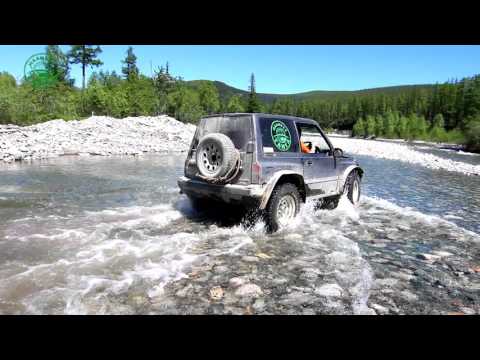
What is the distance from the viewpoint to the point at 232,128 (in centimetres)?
673

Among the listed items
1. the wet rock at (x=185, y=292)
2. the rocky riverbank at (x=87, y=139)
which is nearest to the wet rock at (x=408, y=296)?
the wet rock at (x=185, y=292)

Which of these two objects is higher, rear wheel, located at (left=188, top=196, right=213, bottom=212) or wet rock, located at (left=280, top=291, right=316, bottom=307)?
rear wheel, located at (left=188, top=196, right=213, bottom=212)

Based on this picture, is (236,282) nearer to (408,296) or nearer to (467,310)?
(408,296)

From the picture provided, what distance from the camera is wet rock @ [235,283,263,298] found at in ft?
13.2

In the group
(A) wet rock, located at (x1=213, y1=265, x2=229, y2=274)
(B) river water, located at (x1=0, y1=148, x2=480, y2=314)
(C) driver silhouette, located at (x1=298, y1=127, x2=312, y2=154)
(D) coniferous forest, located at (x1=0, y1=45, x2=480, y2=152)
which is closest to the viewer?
(B) river water, located at (x1=0, y1=148, x2=480, y2=314)

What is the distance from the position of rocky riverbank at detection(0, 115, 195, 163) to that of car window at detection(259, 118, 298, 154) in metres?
15.7

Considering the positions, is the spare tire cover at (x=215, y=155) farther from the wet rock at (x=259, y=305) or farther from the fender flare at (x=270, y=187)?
the wet rock at (x=259, y=305)

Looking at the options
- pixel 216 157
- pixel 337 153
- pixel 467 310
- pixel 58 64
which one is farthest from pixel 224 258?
pixel 58 64

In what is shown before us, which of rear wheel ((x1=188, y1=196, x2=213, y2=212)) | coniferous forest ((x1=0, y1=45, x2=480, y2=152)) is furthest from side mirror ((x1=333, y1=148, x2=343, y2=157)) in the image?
coniferous forest ((x1=0, y1=45, x2=480, y2=152))

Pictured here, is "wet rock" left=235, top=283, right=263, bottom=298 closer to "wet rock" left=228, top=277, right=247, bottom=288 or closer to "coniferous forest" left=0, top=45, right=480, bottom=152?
"wet rock" left=228, top=277, right=247, bottom=288

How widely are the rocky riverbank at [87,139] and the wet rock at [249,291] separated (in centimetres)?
1719
